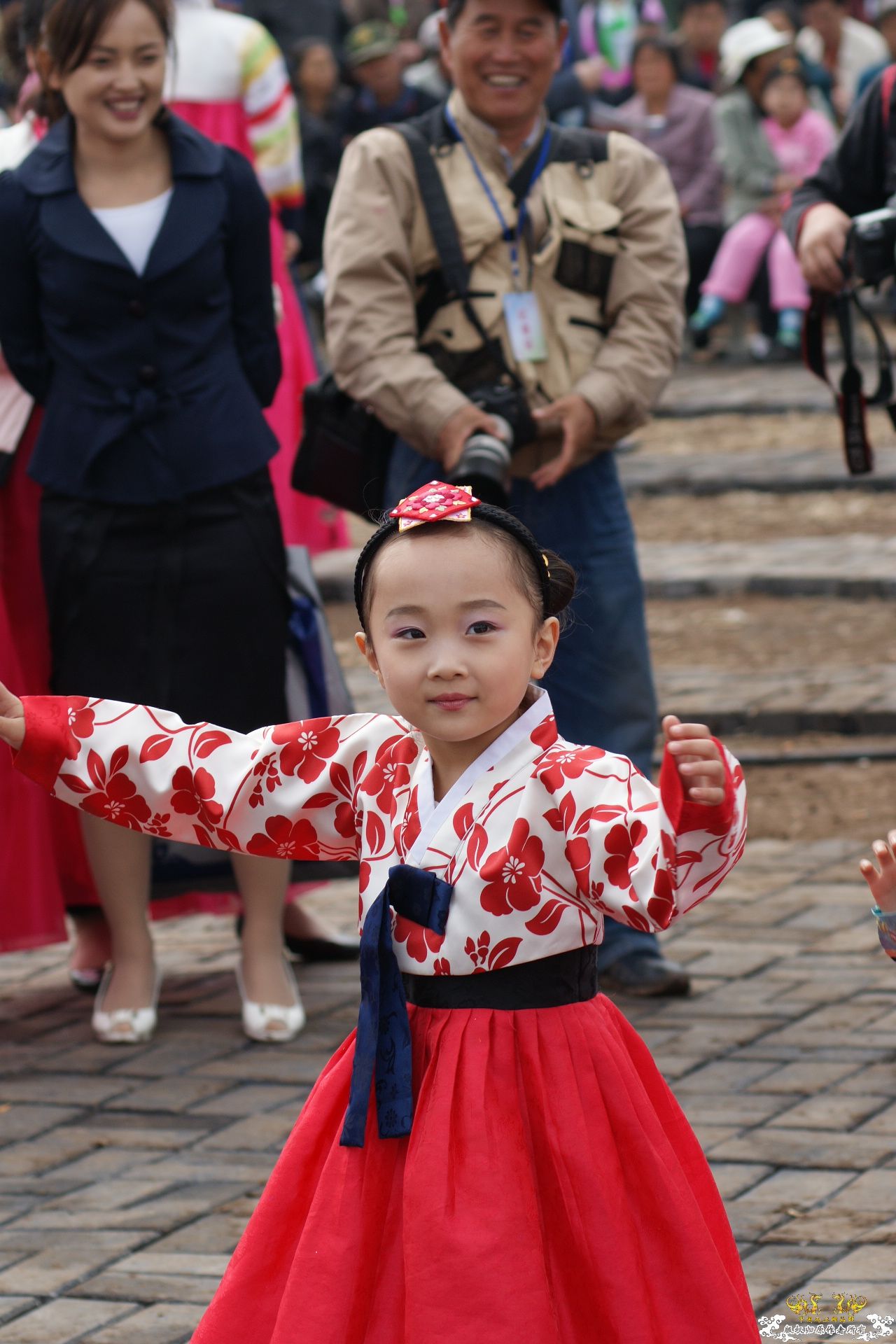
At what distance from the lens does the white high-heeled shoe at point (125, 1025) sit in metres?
4.48

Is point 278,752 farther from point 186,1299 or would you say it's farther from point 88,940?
point 88,940

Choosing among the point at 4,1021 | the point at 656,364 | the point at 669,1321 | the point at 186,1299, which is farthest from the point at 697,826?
the point at 4,1021

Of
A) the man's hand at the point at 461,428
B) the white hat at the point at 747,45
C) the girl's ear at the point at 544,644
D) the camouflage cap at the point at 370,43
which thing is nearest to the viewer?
the girl's ear at the point at 544,644

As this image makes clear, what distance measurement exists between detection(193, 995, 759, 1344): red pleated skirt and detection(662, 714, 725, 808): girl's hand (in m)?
0.43

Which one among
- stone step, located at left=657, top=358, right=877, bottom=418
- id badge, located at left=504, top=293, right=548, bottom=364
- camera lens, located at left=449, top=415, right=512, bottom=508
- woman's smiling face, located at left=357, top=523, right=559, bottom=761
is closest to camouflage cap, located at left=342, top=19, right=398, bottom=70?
stone step, located at left=657, top=358, right=877, bottom=418

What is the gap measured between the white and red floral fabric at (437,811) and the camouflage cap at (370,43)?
11.9 m

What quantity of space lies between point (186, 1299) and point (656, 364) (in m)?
2.27

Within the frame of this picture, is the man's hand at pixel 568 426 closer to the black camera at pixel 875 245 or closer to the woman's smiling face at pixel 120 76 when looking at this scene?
the black camera at pixel 875 245

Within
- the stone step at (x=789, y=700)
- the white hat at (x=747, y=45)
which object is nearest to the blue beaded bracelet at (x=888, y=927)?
the stone step at (x=789, y=700)

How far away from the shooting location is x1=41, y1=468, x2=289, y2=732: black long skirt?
14.4 feet

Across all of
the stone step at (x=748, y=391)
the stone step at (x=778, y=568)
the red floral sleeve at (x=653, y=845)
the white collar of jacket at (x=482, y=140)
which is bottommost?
the stone step at (x=778, y=568)

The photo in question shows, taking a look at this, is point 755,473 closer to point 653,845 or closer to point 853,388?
point 853,388

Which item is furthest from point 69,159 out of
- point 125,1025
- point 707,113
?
point 707,113

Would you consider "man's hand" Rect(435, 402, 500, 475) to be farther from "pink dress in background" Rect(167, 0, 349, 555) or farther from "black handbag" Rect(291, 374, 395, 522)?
"pink dress in background" Rect(167, 0, 349, 555)
